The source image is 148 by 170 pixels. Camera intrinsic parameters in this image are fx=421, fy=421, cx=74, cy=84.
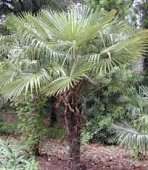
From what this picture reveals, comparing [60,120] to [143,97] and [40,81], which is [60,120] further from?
[40,81]

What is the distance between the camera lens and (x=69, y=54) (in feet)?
22.1

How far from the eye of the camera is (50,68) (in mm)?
6707

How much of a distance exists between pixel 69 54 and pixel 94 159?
108 inches

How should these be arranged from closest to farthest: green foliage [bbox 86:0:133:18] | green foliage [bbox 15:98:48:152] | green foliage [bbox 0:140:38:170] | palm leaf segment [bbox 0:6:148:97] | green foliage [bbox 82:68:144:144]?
1. palm leaf segment [bbox 0:6:148:97]
2. green foliage [bbox 0:140:38:170]
3. green foliage [bbox 15:98:48:152]
4. green foliage [bbox 86:0:133:18]
5. green foliage [bbox 82:68:144:144]

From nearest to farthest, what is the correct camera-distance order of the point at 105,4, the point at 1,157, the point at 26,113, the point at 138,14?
the point at 1,157
the point at 26,113
the point at 105,4
the point at 138,14

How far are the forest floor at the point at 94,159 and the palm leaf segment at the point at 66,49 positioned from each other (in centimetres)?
191

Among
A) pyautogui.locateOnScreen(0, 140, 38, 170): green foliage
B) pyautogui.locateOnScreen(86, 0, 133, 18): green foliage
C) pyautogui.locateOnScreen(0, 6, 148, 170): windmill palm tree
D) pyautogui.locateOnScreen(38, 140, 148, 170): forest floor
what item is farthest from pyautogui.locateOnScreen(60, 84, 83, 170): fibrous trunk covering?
pyautogui.locateOnScreen(86, 0, 133, 18): green foliage

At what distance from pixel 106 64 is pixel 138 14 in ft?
20.8

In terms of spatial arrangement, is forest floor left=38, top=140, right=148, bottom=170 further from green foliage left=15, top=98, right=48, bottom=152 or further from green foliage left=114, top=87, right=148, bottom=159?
green foliage left=114, top=87, right=148, bottom=159

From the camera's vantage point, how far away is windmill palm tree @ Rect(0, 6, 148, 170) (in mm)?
6512

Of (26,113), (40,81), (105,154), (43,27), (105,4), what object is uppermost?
(105,4)

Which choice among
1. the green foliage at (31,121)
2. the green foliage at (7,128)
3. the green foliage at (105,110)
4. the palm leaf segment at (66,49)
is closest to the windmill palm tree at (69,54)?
the palm leaf segment at (66,49)

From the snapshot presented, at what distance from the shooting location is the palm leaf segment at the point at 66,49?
21.3 feet

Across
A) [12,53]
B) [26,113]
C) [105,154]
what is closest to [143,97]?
[105,154]
